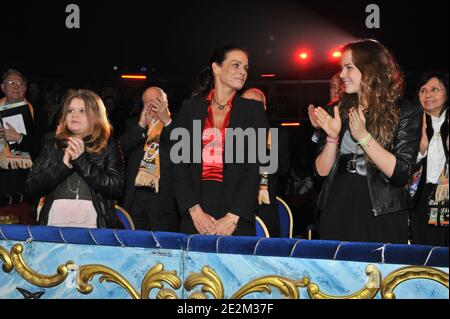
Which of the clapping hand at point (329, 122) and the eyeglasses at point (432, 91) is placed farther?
the eyeglasses at point (432, 91)

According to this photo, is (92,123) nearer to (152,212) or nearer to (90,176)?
(90,176)

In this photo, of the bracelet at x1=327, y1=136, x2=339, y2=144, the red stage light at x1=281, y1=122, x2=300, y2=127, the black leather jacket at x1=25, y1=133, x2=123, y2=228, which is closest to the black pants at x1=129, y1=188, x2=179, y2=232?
the black leather jacket at x1=25, y1=133, x2=123, y2=228

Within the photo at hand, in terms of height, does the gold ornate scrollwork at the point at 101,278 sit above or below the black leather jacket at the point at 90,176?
below

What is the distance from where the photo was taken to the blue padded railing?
2.95 m

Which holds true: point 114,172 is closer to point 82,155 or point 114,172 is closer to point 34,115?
point 82,155

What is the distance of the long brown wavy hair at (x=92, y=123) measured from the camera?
4543mm

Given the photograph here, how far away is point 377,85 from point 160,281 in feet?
5.45

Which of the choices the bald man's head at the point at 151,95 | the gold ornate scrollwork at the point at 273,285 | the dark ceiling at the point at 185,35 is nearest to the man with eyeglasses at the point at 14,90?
the bald man's head at the point at 151,95

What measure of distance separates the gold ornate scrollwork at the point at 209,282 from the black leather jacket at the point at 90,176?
1.27m

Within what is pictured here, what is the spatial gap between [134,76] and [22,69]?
181 cm

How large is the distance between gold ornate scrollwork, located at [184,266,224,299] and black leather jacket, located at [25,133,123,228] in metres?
1.27

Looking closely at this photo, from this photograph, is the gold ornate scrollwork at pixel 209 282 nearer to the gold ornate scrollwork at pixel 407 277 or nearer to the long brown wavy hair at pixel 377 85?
the gold ornate scrollwork at pixel 407 277

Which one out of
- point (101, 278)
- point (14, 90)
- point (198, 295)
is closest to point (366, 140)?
point (198, 295)

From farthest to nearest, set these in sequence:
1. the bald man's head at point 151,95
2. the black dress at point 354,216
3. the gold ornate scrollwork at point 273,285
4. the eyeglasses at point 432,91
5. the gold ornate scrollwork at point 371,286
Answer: the bald man's head at point 151,95, the eyeglasses at point 432,91, the black dress at point 354,216, the gold ornate scrollwork at point 273,285, the gold ornate scrollwork at point 371,286
